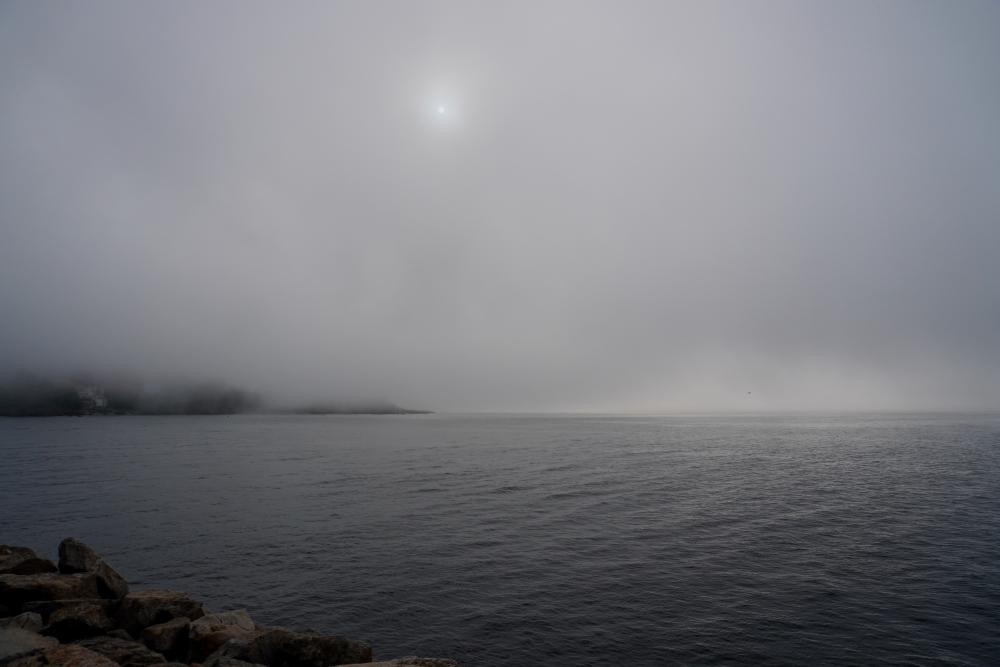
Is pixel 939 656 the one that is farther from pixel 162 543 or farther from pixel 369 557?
pixel 162 543

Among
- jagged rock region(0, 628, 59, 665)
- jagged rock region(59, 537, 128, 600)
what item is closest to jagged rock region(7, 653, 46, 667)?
jagged rock region(0, 628, 59, 665)

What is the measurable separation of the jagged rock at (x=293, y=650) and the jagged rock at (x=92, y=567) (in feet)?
27.5

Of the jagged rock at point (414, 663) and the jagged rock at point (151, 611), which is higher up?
the jagged rock at point (414, 663)

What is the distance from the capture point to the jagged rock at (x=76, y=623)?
Answer: 582 inches

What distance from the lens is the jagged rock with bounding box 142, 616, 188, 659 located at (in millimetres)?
14930

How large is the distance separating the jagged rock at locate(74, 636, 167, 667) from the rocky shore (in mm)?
24

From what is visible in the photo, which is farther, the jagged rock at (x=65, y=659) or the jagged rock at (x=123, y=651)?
the jagged rock at (x=123, y=651)

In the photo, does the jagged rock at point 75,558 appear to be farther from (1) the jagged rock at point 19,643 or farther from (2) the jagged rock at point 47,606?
(1) the jagged rock at point 19,643

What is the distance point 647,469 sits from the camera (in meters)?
66.6

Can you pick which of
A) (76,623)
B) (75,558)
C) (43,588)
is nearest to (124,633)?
(76,623)

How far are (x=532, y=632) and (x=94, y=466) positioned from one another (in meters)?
82.4

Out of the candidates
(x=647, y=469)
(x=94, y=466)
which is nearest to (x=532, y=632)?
(x=647, y=469)

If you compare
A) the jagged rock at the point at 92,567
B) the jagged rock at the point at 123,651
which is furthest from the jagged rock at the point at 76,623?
the jagged rock at the point at 92,567

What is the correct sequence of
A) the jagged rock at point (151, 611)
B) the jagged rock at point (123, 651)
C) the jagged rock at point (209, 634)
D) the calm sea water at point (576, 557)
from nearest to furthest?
the jagged rock at point (123, 651) → the jagged rock at point (209, 634) → the jagged rock at point (151, 611) → the calm sea water at point (576, 557)
